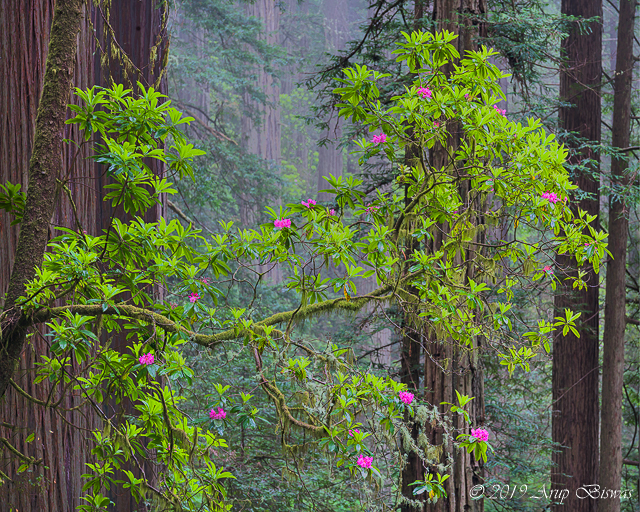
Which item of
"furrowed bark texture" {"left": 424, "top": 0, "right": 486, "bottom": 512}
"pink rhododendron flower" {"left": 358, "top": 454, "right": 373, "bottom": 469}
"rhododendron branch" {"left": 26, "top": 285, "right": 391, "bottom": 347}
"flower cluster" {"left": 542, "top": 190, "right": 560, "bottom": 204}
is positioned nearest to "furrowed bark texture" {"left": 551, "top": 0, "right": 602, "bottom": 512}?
"furrowed bark texture" {"left": 424, "top": 0, "right": 486, "bottom": 512}

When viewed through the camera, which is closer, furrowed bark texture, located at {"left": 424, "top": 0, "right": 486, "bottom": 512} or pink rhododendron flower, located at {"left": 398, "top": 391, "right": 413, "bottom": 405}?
pink rhododendron flower, located at {"left": 398, "top": 391, "right": 413, "bottom": 405}

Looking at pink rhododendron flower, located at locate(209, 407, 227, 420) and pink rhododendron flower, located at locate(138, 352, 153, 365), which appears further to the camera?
pink rhododendron flower, located at locate(209, 407, 227, 420)

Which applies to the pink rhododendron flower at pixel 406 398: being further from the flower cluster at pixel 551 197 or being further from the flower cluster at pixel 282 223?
the flower cluster at pixel 551 197

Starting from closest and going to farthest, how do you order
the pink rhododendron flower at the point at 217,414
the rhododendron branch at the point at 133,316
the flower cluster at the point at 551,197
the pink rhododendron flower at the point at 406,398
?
the rhododendron branch at the point at 133,316 → the pink rhododendron flower at the point at 217,414 → the pink rhododendron flower at the point at 406,398 → the flower cluster at the point at 551,197

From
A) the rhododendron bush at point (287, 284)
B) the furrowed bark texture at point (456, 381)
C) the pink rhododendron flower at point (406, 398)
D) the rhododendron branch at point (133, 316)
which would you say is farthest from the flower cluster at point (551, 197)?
the pink rhododendron flower at point (406, 398)

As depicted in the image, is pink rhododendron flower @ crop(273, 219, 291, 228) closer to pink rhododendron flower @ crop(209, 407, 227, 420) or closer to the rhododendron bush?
the rhododendron bush

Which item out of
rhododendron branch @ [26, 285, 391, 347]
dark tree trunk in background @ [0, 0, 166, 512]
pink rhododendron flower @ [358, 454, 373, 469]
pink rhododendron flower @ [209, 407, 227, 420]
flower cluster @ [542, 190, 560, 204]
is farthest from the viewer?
flower cluster @ [542, 190, 560, 204]

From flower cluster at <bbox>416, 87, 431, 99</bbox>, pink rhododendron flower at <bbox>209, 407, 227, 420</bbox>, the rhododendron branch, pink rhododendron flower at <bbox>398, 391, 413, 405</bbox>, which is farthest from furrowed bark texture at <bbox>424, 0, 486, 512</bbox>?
pink rhododendron flower at <bbox>209, 407, 227, 420</bbox>

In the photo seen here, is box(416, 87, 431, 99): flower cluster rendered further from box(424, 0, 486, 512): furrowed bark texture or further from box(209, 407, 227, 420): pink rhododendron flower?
box(209, 407, 227, 420): pink rhododendron flower

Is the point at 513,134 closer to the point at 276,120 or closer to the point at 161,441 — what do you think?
the point at 161,441

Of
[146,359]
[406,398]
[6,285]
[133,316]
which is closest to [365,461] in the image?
[406,398]

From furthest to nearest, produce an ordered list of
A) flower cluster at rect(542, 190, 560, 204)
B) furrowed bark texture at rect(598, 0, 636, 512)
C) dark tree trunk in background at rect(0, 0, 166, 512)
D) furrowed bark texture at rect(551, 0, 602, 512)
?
furrowed bark texture at rect(551, 0, 602, 512) → furrowed bark texture at rect(598, 0, 636, 512) → flower cluster at rect(542, 190, 560, 204) → dark tree trunk in background at rect(0, 0, 166, 512)

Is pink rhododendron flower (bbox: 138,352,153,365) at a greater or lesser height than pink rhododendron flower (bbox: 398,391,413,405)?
greater

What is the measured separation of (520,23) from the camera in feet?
16.5
